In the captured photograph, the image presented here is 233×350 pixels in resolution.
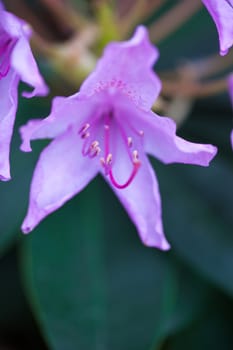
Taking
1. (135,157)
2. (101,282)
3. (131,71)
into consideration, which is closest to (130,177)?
(135,157)

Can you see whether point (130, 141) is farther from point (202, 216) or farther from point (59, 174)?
point (202, 216)

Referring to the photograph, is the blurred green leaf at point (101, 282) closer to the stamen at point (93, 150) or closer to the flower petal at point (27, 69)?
the stamen at point (93, 150)

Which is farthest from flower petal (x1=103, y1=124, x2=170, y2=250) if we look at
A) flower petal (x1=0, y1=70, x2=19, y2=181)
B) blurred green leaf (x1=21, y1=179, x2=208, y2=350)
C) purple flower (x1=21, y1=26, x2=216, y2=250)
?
blurred green leaf (x1=21, y1=179, x2=208, y2=350)

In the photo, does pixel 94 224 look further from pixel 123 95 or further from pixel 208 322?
pixel 123 95

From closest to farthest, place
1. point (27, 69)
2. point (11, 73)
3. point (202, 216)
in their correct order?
point (27, 69) → point (11, 73) → point (202, 216)

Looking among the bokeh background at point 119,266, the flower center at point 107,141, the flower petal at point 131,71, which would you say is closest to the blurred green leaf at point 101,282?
the bokeh background at point 119,266

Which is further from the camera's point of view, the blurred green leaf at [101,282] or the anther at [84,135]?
the blurred green leaf at [101,282]
